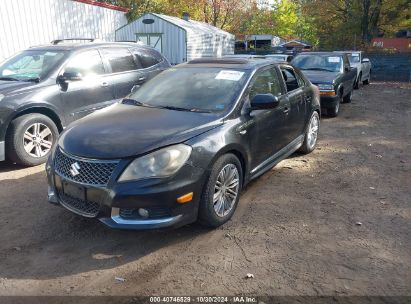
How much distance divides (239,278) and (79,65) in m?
4.78

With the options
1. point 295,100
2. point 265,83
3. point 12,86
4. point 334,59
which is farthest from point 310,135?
point 334,59

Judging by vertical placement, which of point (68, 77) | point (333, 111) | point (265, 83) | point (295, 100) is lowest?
point (333, 111)

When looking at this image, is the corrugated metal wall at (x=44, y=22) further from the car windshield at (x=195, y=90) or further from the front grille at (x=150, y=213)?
the front grille at (x=150, y=213)

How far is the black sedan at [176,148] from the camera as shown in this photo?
3.18 m

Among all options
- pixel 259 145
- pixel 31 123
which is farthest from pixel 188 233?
pixel 31 123

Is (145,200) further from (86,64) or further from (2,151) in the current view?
(86,64)

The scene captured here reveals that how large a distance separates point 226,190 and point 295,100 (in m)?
2.12

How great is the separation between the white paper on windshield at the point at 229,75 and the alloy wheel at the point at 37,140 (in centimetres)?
307

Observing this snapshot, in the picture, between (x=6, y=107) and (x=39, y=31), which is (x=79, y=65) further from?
(x=39, y=31)

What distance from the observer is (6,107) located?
5.28m

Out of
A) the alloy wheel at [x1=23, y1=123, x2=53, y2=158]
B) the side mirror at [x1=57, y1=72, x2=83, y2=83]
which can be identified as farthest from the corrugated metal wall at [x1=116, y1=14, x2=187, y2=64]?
the alloy wheel at [x1=23, y1=123, x2=53, y2=158]

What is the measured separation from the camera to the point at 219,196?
3729 millimetres

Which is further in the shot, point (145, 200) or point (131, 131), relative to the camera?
point (131, 131)

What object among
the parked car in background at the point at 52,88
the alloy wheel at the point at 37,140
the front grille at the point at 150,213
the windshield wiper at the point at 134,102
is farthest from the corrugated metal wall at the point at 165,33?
the front grille at the point at 150,213
